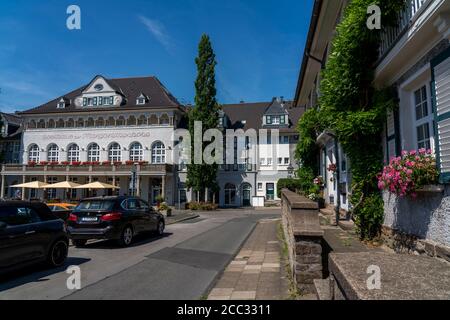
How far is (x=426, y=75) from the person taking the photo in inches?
219

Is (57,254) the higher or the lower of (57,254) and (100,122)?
the lower

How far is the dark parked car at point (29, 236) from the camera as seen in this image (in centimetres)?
659

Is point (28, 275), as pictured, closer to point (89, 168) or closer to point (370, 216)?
point (370, 216)

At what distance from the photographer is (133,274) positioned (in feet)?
23.3

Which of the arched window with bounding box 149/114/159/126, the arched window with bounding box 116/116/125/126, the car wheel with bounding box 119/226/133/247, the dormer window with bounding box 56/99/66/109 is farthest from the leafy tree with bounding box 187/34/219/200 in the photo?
the car wheel with bounding box 119/226/133/247

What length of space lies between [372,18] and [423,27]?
1.96 m

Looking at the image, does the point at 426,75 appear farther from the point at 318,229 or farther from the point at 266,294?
the point at 266,294

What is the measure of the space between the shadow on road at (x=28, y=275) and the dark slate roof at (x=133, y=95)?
34872mm

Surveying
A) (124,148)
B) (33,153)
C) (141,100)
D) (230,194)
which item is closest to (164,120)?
(141,100)

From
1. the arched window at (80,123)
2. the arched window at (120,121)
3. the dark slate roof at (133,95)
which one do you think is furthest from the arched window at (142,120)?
the arched window at (80,123)

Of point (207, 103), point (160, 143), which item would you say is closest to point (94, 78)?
point (160, 143)

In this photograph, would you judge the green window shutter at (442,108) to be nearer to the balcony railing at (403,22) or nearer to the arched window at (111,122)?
the balcony railing at (403,22)

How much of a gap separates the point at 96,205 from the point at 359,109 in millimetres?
8934

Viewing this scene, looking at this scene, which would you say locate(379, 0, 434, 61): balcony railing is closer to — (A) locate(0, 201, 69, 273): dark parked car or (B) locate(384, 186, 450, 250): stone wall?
(B) locate(384, 186, 450, 250): stone wall
